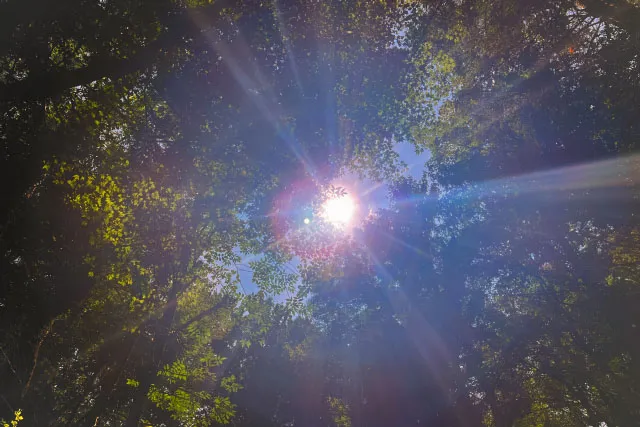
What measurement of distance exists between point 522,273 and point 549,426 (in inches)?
764

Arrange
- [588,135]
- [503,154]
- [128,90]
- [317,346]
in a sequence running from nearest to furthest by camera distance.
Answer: [128,90] → [588,135] → [503,154] → [317,346]

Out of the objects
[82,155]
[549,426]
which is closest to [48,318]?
→ [82,155]

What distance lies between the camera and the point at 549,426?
27234 millimetres

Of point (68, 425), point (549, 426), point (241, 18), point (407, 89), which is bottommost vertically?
point (68, 425)

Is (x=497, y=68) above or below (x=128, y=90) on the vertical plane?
above

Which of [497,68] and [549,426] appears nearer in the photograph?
[497,68]

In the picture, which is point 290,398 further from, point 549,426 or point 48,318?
point 549,426

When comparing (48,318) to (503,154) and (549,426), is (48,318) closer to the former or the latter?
(503,154)

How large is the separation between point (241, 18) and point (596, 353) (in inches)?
924

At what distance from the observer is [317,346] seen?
23.6 metres

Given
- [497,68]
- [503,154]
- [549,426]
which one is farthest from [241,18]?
[549,426]

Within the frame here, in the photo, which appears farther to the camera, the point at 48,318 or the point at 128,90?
the point at 48,318

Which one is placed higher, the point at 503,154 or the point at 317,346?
the point at 503,154

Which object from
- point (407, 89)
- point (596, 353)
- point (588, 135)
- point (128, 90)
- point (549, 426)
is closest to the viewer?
point (128, 90)
